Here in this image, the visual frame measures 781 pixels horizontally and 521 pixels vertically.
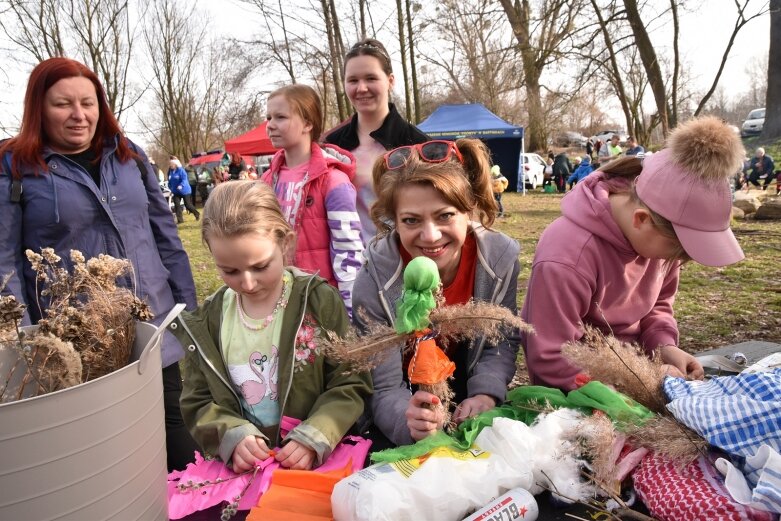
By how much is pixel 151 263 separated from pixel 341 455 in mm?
1440

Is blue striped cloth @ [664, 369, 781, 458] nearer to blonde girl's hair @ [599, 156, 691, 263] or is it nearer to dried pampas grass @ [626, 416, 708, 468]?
dried pampas grass @ [626, 416, 708, 468]

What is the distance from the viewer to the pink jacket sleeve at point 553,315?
1.67 m

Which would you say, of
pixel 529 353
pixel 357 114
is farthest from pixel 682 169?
Result: pixel 357 114

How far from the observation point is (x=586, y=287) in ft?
5.64

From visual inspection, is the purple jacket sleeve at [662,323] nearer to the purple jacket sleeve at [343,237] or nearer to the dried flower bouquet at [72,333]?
the purple jacket sleeve at [343,237]

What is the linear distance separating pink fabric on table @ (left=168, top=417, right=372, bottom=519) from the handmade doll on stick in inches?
Answer: 14.7

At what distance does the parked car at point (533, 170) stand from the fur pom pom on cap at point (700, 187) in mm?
17439

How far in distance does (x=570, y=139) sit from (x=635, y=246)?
39.6 meters

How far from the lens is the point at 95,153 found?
2.27 metres

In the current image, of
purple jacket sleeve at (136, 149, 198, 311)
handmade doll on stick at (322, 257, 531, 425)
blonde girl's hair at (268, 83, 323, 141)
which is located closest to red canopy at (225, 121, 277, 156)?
blonde girl's hair at (268, 83, 323, 141)

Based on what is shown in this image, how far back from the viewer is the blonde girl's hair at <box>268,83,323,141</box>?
8.79 feet

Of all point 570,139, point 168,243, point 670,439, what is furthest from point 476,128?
point 570,139

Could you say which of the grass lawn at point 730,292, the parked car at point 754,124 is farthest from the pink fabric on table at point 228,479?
the parked car at point 754,124

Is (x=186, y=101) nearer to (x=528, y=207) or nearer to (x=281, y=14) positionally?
(x=281, y=14)
